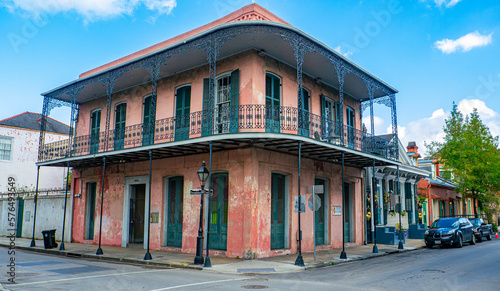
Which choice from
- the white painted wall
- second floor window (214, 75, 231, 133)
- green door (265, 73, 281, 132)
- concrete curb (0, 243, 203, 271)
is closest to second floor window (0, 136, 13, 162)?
the white painted wall

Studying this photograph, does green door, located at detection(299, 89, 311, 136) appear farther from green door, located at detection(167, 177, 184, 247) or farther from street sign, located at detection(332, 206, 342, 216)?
green door, located at detection(167, 177, 184, 247)

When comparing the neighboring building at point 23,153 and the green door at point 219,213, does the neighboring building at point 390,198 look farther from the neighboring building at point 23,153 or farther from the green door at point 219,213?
the neighboring building at point 23,153

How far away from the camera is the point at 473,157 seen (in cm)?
2936

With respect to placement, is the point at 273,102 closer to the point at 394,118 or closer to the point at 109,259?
the point at 394,118

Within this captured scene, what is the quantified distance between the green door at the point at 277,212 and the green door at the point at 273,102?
212 cm

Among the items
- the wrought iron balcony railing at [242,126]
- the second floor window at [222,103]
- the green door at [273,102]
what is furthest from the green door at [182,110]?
the green door at [273,102]

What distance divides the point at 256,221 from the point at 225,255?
168 centimetres

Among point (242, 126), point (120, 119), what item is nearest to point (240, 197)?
point (242, 126)

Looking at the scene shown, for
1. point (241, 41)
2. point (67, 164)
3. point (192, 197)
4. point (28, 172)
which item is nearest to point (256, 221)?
point (192, 197)

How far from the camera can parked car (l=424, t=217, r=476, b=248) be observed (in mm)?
17703

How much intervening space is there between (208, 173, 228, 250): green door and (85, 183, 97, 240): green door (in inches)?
303

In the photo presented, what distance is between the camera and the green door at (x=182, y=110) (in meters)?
15.1

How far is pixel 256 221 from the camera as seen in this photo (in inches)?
516

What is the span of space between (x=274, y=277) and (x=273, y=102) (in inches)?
256
